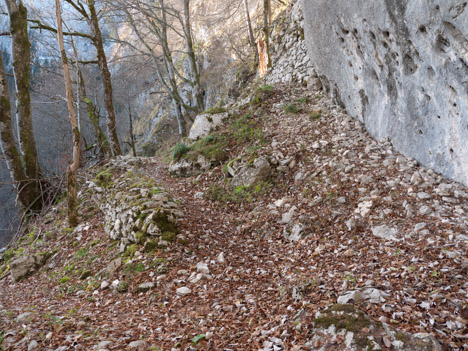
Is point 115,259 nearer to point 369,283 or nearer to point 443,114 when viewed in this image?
point 369,283

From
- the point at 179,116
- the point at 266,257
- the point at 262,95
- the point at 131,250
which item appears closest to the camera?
the point at 266,257

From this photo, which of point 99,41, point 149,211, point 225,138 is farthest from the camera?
point 99,41

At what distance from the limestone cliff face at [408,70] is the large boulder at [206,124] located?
381 cm

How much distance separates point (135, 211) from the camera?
5617 millimetres

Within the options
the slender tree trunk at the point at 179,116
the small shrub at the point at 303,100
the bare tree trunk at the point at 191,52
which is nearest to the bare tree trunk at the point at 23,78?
the bare tree trunk at the point at 191,52

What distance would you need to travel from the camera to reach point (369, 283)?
3.14 meters

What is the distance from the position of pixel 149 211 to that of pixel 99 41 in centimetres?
780

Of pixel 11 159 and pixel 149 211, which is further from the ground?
pixel 11 159

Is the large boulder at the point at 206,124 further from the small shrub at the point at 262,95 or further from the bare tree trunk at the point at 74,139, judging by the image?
the bare tree trunk at the point at 74,139

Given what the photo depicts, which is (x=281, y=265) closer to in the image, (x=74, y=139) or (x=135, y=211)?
(x=135, y=211)

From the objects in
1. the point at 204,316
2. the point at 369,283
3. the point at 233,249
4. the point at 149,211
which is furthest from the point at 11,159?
the point at 369,283

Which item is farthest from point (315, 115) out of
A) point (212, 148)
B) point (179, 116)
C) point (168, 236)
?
point (179, 116)

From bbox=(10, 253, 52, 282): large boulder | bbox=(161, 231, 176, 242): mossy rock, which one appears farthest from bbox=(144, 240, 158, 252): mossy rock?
bbox=(10, 253, 52, 282): large boulder

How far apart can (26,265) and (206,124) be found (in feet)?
19.7
